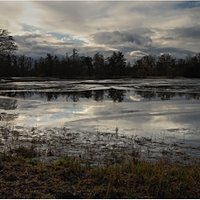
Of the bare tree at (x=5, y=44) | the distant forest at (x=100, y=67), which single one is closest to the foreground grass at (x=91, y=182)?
the bare tree at (x=5, y=44)

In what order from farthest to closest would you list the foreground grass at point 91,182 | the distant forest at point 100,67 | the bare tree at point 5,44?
the distant forest at point 100,67
the bare tree at point 5,44
the foreground grass at point 91,182

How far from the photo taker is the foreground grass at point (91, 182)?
4672mm

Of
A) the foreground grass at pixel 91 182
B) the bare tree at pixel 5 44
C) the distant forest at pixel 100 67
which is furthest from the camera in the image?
the distant forest at pixel 100 67

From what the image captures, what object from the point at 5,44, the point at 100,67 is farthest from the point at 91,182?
the point at 100,67

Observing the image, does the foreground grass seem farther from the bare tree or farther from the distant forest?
the distant forest

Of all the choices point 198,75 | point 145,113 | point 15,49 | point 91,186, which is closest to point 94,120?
point 145,113

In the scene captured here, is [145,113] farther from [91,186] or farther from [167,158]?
[91,186]

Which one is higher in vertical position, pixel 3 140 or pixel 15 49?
pixel 15 49

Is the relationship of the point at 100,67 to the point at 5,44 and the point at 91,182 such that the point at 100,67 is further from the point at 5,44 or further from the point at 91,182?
the point at 91,182

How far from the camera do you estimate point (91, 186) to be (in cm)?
501

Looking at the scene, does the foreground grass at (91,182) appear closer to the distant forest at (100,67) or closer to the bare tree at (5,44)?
the bare tree at (5,44)

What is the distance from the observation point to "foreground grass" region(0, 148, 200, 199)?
15.3ft

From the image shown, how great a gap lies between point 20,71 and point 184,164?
108013 mm

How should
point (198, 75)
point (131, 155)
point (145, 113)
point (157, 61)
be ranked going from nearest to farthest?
point (131, 155), point (145, 113), point (198, 75), point (157, 61)
